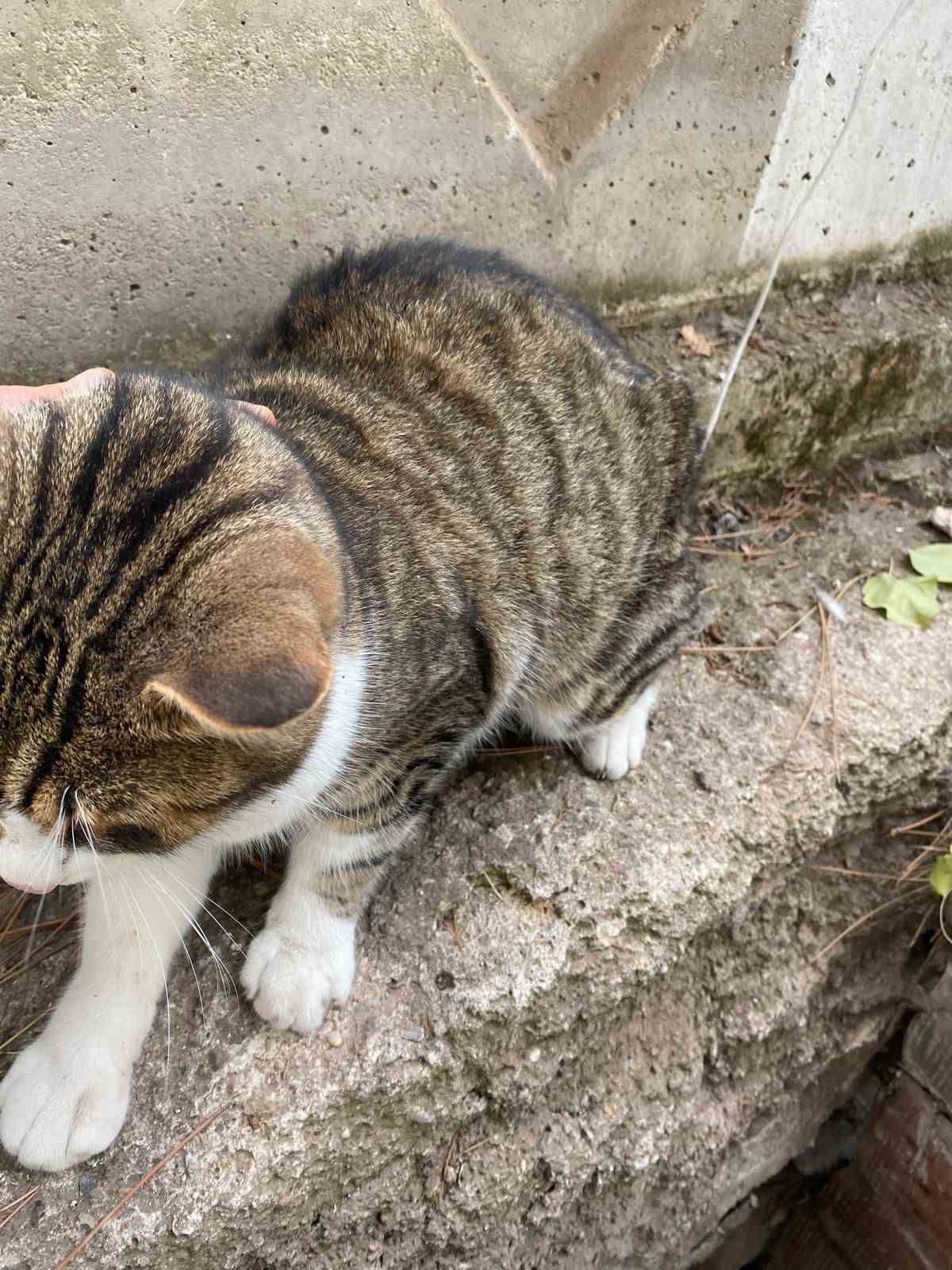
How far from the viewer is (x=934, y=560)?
94.7 inches

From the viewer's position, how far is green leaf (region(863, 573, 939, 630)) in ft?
7.47

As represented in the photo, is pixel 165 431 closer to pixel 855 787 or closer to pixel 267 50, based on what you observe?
pixel 267 50

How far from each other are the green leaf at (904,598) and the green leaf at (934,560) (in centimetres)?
4

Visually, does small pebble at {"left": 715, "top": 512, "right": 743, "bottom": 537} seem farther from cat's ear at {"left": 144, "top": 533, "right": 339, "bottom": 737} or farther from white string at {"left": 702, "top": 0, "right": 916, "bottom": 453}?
cat's ear at {"left": 144, "top": 533, "right": 339, "bottom": 737}

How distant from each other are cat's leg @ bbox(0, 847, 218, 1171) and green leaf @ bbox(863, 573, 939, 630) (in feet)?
5.44

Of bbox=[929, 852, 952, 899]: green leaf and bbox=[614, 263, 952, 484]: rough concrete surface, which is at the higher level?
bbox=[614, 263, 952, 484]: rough concrete surface

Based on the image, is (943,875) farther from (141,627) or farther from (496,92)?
(496,92)

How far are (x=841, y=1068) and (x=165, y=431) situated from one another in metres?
2.10

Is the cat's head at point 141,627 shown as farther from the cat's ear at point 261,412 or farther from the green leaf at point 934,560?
the green leaf at point 934,560

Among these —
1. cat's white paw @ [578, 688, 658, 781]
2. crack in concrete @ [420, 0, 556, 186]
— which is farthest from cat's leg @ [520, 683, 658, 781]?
crack in concrete @ [420, 0, 556, 186]

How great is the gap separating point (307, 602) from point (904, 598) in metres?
1.78

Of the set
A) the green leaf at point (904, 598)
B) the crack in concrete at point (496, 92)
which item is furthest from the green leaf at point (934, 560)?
the crack in concrete at point (496, 92)

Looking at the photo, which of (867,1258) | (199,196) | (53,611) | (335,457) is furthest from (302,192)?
(867,1258)

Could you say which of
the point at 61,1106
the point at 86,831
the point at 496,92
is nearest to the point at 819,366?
the point at 496,92
